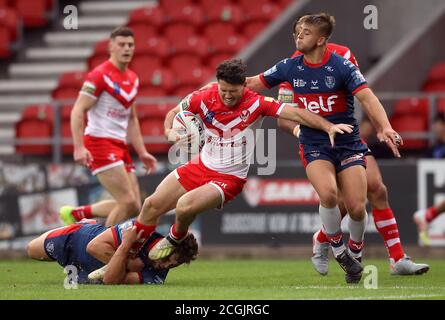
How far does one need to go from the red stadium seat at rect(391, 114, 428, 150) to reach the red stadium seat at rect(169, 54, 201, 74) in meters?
3.40

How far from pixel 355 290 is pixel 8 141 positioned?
8.46 m

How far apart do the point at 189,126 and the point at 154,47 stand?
29.5 feet

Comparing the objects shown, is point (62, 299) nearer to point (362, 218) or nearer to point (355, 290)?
point (355, 290)

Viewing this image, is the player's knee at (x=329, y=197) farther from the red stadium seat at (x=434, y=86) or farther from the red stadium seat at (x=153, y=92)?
the red stadium seat at (x=434, y=86)

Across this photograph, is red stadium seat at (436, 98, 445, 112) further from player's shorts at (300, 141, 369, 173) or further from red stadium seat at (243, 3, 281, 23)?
player's shorts at (300, 141, 369, 173)

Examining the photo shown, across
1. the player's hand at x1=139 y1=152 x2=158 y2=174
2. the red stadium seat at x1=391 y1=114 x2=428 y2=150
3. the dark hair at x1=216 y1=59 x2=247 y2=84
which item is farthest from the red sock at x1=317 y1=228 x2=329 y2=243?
the red stadium seat at x1=391 y1=114 x2=428 y2=150

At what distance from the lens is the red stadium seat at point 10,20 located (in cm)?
2019

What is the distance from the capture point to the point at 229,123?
421 inches

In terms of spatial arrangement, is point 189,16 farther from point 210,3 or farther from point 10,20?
point 10,20

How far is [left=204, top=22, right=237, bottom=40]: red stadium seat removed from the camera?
770 inches

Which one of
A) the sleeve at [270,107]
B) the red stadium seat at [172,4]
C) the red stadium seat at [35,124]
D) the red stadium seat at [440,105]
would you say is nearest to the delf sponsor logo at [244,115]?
the sleeve at [270,107]

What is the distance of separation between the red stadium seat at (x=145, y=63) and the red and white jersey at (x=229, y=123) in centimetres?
821

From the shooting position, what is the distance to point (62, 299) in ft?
29.2

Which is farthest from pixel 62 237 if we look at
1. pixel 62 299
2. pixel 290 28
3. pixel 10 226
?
pixel 290 28
